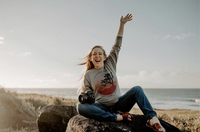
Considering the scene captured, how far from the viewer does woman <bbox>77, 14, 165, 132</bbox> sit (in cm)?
269

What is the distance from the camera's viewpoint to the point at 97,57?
3.48m

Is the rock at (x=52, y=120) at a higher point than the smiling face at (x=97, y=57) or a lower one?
lower

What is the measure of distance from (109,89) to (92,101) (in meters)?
0.52

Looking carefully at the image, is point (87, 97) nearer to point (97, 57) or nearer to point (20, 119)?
point (97, 57)

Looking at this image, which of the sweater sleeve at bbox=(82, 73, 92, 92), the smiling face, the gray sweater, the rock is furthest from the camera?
the rock

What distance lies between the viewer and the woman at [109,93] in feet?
8.83

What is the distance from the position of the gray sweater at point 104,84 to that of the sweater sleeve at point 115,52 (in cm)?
10

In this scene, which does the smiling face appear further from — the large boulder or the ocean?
the ocean

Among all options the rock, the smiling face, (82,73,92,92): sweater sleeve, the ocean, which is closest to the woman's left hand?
the smiling face

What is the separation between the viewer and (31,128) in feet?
16.3

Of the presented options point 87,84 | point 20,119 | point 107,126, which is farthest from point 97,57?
point 20,119

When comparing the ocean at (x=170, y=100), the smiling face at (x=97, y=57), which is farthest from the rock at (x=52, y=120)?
the ocean at (x=170, y=100)

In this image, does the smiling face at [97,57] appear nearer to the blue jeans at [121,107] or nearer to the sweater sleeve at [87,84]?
the sweater sleeve at [87,84]

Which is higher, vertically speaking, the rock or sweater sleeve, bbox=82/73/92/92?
sweater sleeve, bbox=82/73/92/92
